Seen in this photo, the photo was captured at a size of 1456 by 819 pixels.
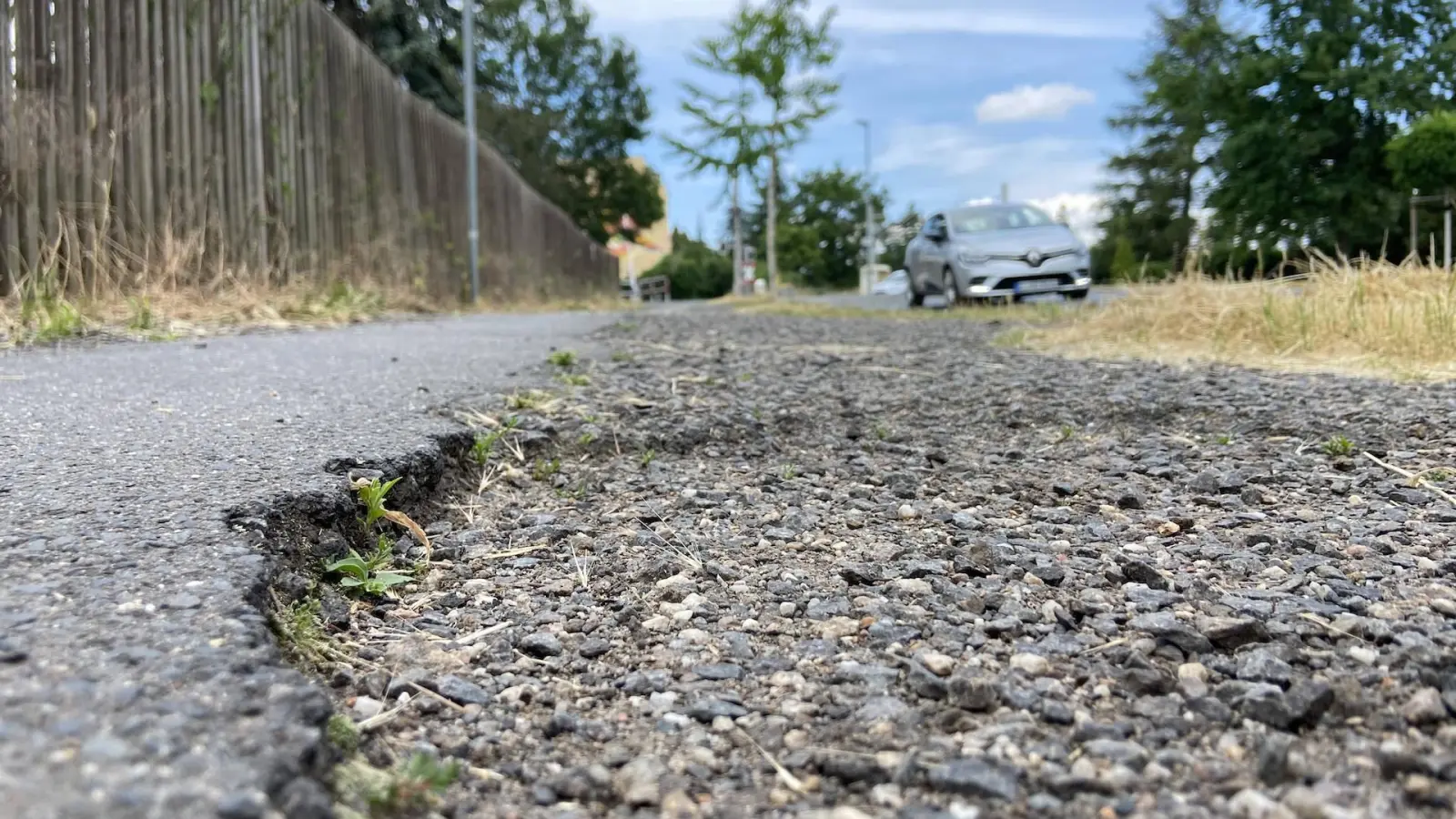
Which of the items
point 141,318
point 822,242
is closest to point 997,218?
point 141,318

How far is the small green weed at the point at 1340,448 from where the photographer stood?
2291 mm

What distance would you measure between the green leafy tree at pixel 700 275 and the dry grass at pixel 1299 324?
41.8 m

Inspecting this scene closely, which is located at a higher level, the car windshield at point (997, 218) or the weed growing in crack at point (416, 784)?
the car windshield at point (997, 218)

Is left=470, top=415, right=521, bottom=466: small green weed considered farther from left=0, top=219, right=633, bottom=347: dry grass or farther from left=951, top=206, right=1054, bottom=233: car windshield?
left=951, top=206, right=1054, bottom=233: car windshield

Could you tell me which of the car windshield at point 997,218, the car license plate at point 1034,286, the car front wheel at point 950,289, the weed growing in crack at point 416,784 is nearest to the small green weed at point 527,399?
the weed growing in crack at point 416,784

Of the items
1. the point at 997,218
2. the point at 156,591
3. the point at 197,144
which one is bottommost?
the point at 156,591

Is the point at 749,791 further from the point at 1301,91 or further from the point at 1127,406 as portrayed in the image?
the point at 1301,91

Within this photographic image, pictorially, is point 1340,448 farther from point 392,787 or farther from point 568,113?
point 568,113

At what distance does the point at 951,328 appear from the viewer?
Answer: 707 centimetres

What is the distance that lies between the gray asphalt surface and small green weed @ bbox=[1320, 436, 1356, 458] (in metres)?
2.00

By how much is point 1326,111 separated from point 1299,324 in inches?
855

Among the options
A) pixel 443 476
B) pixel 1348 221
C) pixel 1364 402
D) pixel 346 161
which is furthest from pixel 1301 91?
pixel 443 476

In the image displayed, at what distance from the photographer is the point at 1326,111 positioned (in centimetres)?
2241

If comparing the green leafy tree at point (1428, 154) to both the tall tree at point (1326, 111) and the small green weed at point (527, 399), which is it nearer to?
the tall tree at point (1326, 111)
